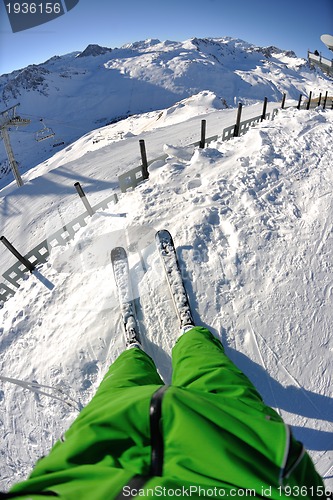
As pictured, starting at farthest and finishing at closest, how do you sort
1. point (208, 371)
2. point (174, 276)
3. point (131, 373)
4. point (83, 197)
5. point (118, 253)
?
1. point (83, 197)
2. point (118, 253)
3. point (174, 276)
4. point (131, 373)
5. point (208, 371)

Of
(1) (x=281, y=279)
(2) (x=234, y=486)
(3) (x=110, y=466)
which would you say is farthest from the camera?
(1) (x=281, y=279)

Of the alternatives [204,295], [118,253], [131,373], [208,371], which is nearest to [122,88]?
[118,253]

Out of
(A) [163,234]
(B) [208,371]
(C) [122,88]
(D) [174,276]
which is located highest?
Result: (C) [122,88]

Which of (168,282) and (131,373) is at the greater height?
(131,373)

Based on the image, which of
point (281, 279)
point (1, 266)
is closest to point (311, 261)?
point (281, 279)

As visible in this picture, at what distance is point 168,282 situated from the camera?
4.75 meters

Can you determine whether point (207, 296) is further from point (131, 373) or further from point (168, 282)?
point (131, 373)

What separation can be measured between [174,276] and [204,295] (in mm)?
647

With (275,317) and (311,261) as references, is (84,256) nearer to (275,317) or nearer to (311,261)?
(275,317)

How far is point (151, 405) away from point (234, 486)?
19.9 inches

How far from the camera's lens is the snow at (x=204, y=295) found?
13.0 ft

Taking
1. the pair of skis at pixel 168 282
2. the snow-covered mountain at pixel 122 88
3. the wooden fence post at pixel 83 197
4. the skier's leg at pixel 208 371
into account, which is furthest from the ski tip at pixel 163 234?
the snow-covered mountain at pixel 122 88

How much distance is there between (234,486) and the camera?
1166 mm

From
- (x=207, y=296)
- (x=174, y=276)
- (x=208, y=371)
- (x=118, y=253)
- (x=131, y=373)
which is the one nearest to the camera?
(x=208, y=371)
